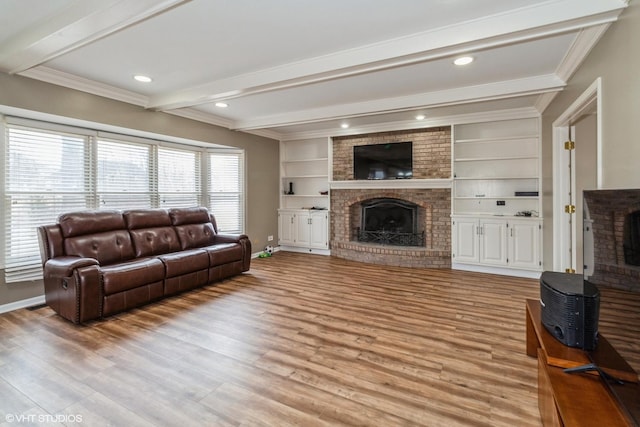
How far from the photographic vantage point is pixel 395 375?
2.16m

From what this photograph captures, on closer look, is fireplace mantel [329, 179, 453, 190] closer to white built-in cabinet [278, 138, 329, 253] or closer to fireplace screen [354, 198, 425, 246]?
fireplace screen [354, 198, 425, 246]

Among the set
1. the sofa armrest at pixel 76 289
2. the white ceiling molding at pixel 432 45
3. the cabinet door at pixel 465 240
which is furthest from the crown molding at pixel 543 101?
the sofa armrest at pixel 76 289

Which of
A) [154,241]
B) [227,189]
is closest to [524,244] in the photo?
[227,189]

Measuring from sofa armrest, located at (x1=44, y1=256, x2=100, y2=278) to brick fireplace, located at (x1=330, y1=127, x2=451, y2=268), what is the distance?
13.9 ft

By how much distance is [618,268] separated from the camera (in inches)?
51.4

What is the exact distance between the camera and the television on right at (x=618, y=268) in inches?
47.8

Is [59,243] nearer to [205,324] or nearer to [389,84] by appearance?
[205,324]


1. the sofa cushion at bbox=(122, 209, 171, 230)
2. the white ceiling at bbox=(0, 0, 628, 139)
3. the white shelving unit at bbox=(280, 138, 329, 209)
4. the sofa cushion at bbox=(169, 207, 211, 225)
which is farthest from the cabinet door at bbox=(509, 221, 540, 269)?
the sofa cushion at bbox=(122, 209, 171, 230)

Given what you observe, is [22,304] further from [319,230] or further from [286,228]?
[319,230]

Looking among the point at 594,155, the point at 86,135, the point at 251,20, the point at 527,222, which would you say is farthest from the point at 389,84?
the point at 86,135

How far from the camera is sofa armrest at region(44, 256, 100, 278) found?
118 inches

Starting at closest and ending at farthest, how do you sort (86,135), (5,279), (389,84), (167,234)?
(5,279), (389,84), (86,135), (167,234)

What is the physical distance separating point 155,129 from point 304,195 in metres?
3.22

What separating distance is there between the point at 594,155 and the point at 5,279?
681cm
